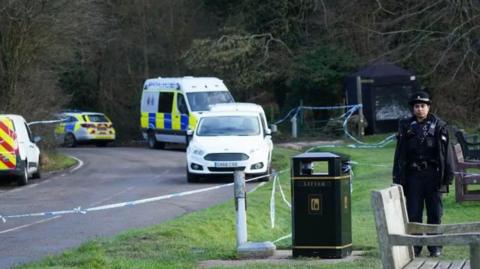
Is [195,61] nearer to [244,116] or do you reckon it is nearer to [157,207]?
[244,116]

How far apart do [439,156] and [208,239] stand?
3.96 metres

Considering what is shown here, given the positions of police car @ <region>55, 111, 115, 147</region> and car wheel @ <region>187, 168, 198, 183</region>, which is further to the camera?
police car @ <region>55, 111, 115, 147</region>

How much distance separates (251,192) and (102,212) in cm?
391

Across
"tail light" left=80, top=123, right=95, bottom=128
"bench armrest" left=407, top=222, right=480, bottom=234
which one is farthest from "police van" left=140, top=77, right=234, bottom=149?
"bench armrest" left=407, top=222, right=480, bottom=234

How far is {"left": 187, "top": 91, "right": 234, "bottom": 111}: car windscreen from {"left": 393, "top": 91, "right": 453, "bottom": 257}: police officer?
89.7 feet

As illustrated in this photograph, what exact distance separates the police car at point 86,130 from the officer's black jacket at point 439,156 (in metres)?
38.0

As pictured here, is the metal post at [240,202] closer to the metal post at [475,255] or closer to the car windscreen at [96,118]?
the metal post at [475,255]

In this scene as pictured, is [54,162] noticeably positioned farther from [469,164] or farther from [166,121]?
[469,164]

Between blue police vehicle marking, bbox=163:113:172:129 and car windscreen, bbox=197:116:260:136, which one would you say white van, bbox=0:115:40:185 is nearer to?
car windscreen, bbox=197:116:260:136

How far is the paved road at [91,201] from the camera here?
1435cm

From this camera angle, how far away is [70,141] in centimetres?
5022

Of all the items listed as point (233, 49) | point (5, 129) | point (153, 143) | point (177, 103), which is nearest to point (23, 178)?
point (5, 129)

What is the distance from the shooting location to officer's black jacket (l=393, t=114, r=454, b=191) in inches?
433

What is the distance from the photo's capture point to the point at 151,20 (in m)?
55.7
